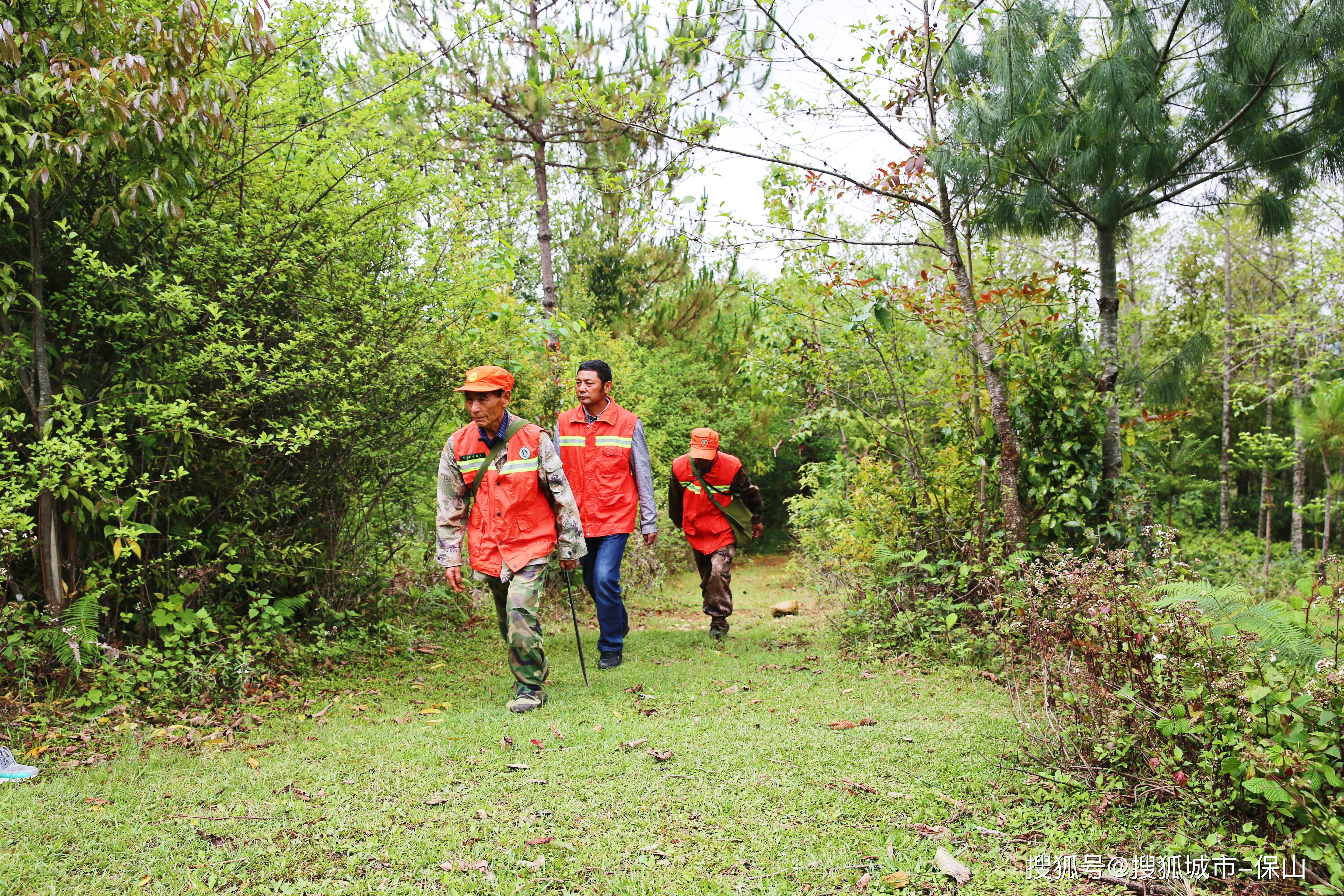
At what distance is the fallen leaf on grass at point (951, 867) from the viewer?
2.65 meters

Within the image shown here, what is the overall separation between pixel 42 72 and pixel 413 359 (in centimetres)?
251

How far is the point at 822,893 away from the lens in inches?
103

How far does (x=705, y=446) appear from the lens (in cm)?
711

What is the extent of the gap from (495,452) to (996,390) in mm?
3569

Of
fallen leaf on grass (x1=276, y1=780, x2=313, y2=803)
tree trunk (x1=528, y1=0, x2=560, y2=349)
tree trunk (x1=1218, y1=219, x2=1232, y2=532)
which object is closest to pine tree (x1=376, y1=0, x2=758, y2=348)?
tree trunk (x1=528, y1=0, x2=560, y2=349)

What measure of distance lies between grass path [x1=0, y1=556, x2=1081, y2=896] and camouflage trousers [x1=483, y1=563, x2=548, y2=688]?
23 centimetres

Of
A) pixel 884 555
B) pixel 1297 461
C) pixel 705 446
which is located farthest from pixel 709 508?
pixel 1297 461

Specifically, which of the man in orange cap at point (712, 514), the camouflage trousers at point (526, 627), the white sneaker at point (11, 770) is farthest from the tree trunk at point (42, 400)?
the man in orange cap at point (712, 514)

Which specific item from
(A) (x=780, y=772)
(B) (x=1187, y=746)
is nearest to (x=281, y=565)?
(A) (x=780, y=772)

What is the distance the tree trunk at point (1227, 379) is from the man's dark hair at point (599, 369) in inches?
615

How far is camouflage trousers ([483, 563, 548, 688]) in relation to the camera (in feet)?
15.7

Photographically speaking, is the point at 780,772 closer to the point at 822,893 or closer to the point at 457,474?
the point at 822,893

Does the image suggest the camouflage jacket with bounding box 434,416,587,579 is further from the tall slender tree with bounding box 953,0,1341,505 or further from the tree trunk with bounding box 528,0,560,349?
the tree trunk with bounding box 528,0,560,349

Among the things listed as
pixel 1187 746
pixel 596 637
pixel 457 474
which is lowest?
pixel 596 637
